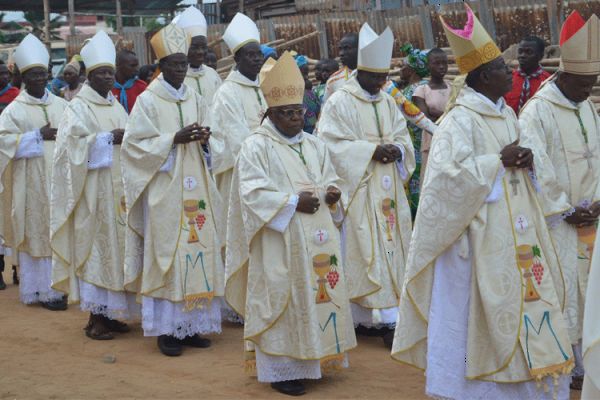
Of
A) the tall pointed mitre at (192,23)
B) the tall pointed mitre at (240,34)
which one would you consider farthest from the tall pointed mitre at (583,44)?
the tall pointed mitre at (192,23)

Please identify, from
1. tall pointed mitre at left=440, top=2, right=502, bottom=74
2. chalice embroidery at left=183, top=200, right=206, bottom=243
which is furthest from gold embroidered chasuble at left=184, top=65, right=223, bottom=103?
tall pointed mitre at left=440, top=2, right=502, bottom=74

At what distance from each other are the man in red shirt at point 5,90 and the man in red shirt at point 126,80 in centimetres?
254

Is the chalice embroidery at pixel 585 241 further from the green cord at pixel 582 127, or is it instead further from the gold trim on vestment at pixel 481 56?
the gold trim on vestment at pixel 481 56

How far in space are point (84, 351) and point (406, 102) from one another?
3702mm

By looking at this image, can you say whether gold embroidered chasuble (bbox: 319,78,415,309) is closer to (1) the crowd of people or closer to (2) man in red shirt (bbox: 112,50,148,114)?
(1) the crowd of people

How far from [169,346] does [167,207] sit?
1132mm

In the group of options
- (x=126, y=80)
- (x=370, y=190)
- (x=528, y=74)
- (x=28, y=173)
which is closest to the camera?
(x=370, y=190)

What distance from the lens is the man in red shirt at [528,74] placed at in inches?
378

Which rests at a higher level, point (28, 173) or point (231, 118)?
point (231, 118)

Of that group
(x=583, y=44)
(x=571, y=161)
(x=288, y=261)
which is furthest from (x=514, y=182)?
(x=288, y=261)

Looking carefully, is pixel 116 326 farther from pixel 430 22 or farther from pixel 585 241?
pixel 430 22

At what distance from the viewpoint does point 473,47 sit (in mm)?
5953

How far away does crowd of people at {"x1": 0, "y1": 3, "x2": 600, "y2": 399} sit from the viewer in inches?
230

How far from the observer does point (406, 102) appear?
31.3 ft
